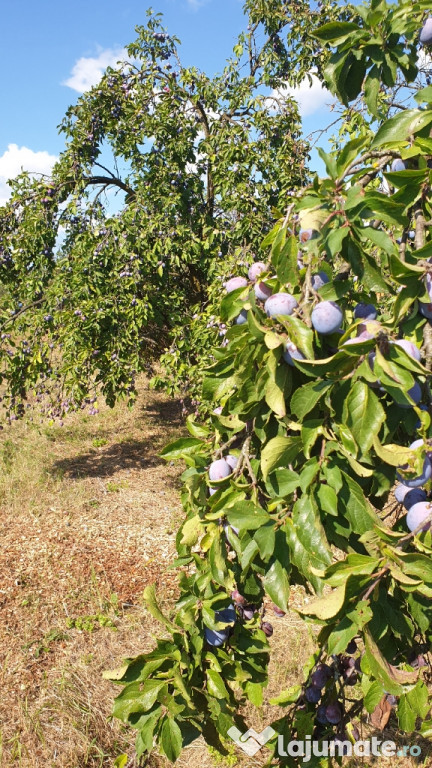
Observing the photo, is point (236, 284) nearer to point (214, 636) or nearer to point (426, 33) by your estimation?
point (426, 33)

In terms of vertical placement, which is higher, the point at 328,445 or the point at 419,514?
the point at 328,445

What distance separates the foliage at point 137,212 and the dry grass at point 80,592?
115 centimetres

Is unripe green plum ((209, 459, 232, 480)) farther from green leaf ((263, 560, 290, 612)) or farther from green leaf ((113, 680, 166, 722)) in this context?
green leaf ((113, 680, 166, 722))

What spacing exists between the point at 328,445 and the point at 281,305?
0.26m

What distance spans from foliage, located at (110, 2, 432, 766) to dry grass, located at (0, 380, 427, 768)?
4.55 ft

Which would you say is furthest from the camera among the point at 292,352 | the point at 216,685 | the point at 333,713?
the point at 333,713

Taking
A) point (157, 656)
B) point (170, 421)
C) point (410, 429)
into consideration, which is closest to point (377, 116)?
point (410, 429)

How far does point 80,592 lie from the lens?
433 cm

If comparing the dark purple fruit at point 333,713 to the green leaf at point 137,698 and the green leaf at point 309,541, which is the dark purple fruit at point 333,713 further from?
the green leaf at point 309,541

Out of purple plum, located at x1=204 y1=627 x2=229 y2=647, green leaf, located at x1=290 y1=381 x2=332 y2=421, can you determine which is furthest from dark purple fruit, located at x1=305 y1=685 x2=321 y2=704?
green leaf, located at x1=290 y1=381 x2=332 y2=421

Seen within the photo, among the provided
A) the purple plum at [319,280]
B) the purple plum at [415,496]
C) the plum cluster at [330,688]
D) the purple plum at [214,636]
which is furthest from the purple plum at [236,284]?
the plum cluster at [330,688]

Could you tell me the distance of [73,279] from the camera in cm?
504

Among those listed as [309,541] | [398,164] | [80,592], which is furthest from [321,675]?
[80,592]

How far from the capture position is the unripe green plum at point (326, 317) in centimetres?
94
